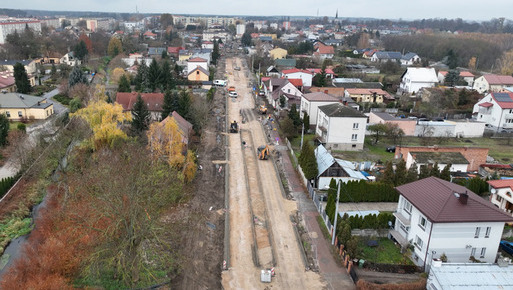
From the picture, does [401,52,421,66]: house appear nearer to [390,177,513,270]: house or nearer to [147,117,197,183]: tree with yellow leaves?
[147,117,197,183]: tree with yellow leaves

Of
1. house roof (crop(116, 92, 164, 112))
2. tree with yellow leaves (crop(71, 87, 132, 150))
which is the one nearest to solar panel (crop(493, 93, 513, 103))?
house roof (crop(116, 92, 164, 112))

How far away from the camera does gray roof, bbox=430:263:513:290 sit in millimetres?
15477

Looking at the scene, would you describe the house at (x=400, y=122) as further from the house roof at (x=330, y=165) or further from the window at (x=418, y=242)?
the window at (x=418, y=242)

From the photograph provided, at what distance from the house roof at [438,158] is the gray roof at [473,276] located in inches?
522

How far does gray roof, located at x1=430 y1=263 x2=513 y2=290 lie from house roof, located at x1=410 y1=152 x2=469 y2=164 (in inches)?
522

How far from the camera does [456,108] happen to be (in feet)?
169

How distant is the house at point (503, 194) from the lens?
2361 cm

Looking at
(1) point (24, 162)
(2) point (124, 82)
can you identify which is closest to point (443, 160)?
(1) point (24, 162)

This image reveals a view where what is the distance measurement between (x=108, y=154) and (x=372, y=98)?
3949 cm

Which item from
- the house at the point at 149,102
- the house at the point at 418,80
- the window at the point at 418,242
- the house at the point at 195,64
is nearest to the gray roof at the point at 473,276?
the window at the point at 418,242

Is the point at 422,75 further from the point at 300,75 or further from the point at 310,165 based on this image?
the point at 310,165

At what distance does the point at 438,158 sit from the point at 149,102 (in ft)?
97.2

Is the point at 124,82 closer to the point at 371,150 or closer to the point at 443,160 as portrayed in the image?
the point at 371,150

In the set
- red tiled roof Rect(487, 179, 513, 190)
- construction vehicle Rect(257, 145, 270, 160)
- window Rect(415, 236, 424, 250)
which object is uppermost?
red tiled roof Rect(487, 179, 513, 190)
